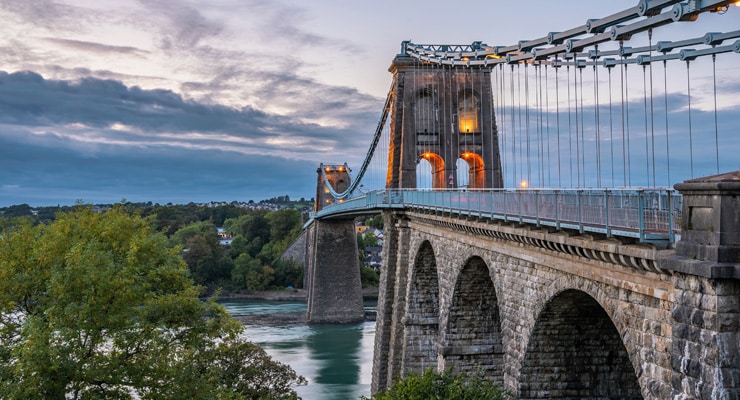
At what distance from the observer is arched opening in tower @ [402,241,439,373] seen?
26.6 metres

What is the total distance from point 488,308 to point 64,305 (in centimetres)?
1192

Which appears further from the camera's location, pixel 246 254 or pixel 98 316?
pixel 246 254

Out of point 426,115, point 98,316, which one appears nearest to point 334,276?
point 426,115

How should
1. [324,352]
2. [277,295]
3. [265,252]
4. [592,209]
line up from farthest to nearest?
[265,252] < [277,295] < [324,352] < [592,209]

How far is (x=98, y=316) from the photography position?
549 inches

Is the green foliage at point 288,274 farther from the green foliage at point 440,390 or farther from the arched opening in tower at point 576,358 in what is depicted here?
the arched opening in tower at point 576,358

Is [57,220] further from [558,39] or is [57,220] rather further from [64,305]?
[558,39]

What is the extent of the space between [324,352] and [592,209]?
121ft

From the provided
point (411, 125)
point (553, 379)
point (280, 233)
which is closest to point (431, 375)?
Result: point (553, 379)

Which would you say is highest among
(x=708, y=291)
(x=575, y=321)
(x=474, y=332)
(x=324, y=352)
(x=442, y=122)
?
(x=442, y=122)

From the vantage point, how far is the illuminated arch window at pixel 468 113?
35594 millimetres

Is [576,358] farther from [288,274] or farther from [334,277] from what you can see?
[288,274]

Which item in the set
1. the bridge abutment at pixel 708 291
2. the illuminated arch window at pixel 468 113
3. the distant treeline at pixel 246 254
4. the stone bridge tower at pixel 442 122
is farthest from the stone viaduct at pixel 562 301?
the distant treeline at pixel 246 254

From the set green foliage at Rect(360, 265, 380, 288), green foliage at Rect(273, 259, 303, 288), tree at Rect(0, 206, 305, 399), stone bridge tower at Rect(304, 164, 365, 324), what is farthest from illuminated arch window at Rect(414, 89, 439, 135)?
green foliage at Rect(273, 259, 303, 288)
